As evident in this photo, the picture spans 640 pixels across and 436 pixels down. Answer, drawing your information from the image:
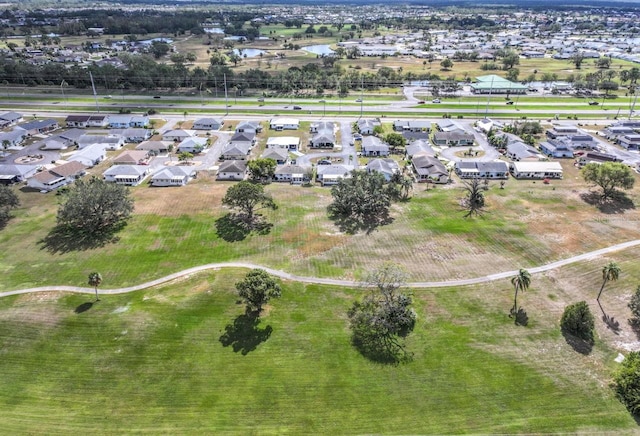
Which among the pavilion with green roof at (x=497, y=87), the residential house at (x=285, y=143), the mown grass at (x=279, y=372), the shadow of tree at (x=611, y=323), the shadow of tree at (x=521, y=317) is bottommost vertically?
the mown grass at (x=279, y=372)

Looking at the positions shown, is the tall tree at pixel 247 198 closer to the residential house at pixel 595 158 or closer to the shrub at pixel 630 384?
the shrub at pixel 630 384

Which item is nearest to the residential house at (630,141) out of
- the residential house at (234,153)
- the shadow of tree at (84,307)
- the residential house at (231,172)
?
the residential house at (234,153)

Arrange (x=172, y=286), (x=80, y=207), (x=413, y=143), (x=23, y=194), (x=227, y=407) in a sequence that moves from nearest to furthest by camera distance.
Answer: (x=227, y=407), (x=172, y=286), (x=80, y=207), (x=23, y=194), (x=413, y=143)

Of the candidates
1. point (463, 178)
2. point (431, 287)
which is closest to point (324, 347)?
point (431, 287)

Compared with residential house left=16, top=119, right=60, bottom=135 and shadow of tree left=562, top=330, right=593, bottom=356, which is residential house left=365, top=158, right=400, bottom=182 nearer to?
shadow of tree left=562, top=330, right=593, bottom=356

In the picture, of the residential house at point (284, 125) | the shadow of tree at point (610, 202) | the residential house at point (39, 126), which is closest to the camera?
the shadow of tree at point (610, 202)

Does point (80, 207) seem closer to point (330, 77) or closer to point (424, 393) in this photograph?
point (424, 393)

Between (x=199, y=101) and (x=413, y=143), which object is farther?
(x=199, y=101)
